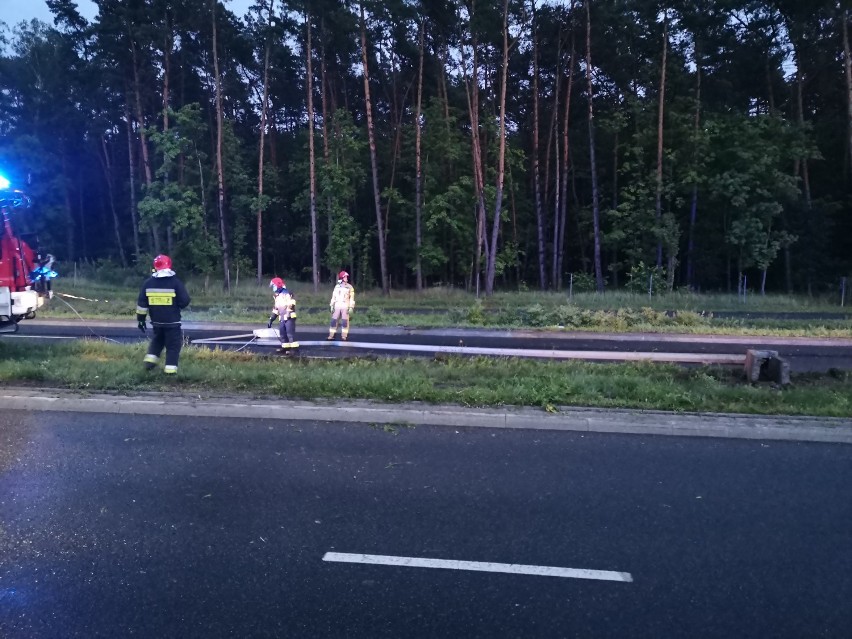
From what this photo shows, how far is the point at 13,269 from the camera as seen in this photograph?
11500 millimetres

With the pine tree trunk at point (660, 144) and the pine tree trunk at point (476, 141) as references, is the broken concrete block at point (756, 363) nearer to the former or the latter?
the pine tree trunk at point (476, 141)

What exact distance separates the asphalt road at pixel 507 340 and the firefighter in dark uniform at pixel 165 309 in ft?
14.7

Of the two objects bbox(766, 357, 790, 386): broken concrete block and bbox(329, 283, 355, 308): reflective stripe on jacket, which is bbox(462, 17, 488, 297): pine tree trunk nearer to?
bbox(329, 283, 355, 308): reflective stripe on jacket

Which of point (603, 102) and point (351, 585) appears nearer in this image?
point (351, 585)

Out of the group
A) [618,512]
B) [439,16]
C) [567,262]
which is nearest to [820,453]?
[618,512]

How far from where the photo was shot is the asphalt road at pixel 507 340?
15.5 metres

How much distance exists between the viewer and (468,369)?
10836 mm

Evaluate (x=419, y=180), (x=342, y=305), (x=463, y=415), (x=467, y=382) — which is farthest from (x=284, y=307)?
(x=419, y=180)

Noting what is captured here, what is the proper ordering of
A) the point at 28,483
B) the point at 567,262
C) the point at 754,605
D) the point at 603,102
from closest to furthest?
the point at 754,605 < the point at 28,483 < the point at 603,102 < the point at 567,262

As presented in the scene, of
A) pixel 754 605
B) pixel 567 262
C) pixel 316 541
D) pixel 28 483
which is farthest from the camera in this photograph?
pixel 567 262

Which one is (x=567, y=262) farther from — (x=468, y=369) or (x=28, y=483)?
(x=28, y=483)

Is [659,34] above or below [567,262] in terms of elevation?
above

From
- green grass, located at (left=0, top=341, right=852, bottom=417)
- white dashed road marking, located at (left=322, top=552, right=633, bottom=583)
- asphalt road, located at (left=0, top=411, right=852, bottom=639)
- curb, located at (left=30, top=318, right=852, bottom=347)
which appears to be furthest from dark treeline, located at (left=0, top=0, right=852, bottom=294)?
white dashed road marking, located at (left=322, top=552, right=633, bottom=583)

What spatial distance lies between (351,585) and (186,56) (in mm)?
42746
